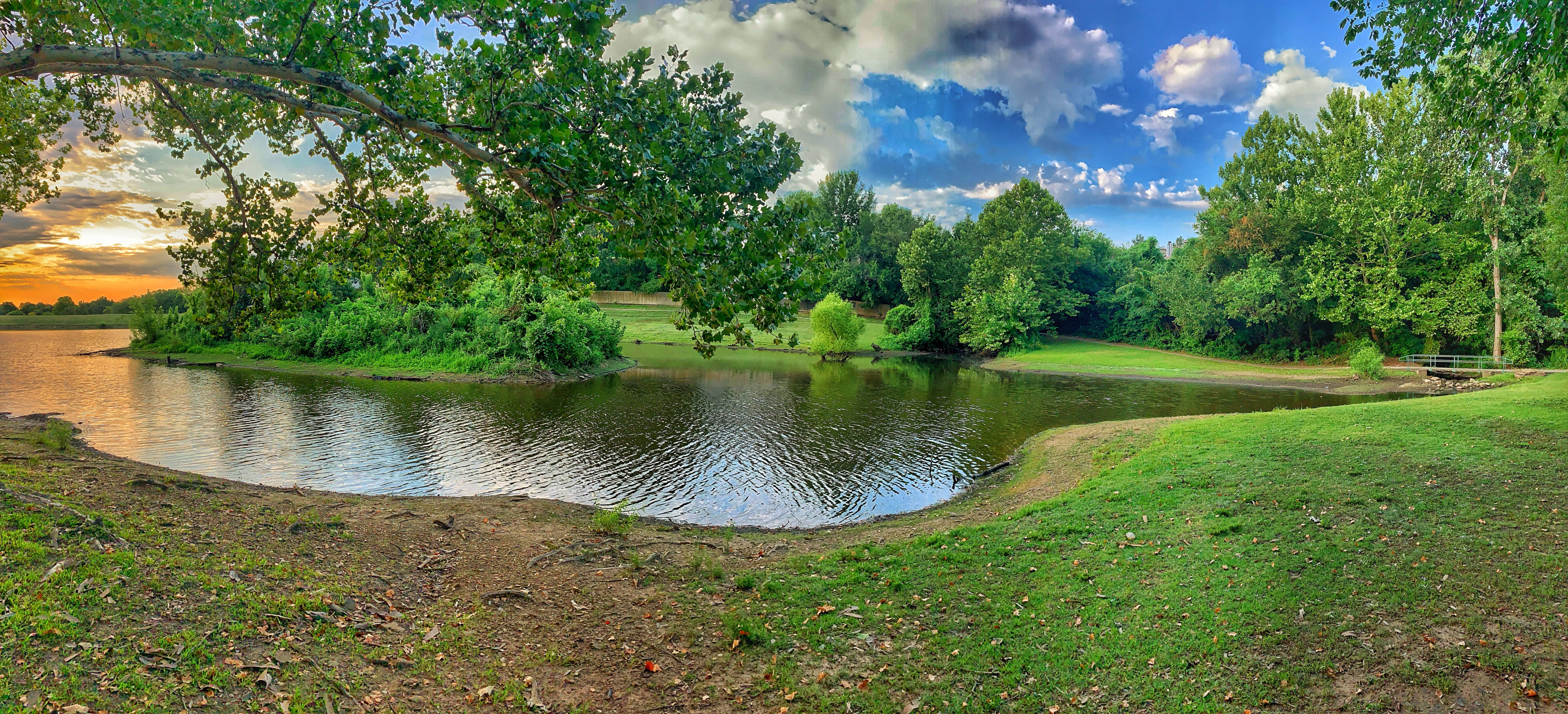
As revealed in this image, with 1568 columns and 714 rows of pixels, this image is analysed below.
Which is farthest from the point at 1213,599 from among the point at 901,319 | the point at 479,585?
the point at 901,319

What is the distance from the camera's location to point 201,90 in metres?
10.7

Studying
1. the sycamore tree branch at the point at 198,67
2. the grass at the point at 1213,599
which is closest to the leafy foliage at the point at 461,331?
the sycamore tree branch at the point at 198,67

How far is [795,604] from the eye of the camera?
7.02m

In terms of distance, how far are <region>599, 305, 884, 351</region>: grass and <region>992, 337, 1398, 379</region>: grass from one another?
1695cm

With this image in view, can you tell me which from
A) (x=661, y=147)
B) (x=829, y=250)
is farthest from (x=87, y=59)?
(x=829, y=250)

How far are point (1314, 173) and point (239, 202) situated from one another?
205ft

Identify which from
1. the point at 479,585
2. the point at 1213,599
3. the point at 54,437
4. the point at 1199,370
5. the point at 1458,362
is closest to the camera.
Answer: the point at 1213,599

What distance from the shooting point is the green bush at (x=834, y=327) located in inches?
2217

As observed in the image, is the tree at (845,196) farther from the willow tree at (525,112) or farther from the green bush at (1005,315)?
the willow tree at (525,112)

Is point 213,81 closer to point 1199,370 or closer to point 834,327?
point 1199,370

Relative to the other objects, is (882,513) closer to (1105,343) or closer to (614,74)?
(614,74)

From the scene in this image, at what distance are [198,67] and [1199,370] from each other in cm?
4926

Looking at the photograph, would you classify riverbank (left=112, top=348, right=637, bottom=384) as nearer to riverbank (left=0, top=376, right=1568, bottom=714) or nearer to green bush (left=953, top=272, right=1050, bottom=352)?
riverbank (left=0, top=376, right=1568, bottom=714)

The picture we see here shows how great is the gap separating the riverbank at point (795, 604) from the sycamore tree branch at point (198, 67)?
14.0 ft
